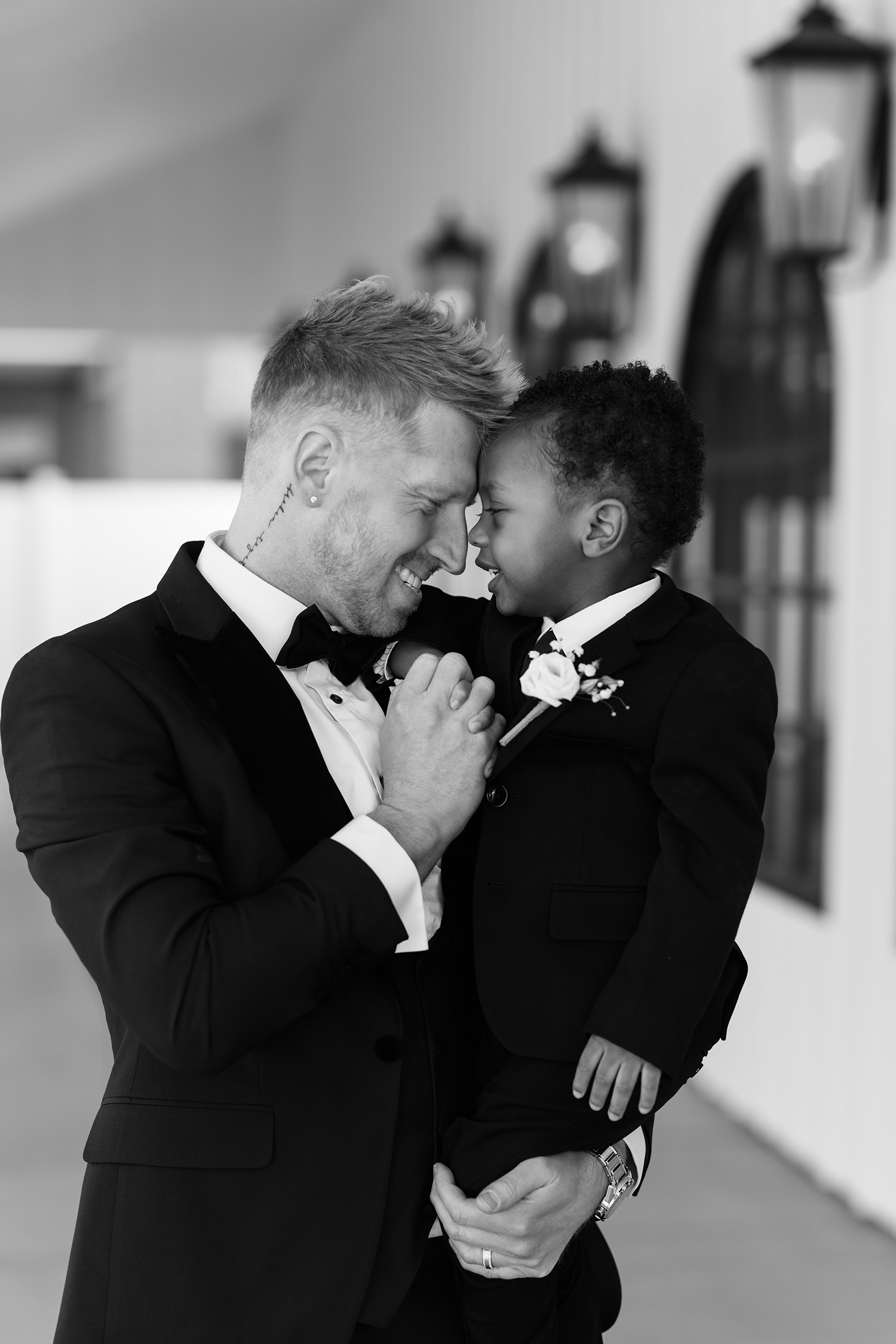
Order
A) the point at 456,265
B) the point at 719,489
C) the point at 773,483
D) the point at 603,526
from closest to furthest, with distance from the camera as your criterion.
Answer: the point at 603,526 < the point at 773,483 < the point at 719,489 < the point at 456,265

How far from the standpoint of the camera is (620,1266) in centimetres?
350

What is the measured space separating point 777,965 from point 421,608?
2745 mm

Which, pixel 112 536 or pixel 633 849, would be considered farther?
pixel 112 536

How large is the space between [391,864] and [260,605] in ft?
1.15

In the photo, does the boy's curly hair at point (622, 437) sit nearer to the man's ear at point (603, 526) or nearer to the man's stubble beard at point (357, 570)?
the man's ear at point (603, 526)

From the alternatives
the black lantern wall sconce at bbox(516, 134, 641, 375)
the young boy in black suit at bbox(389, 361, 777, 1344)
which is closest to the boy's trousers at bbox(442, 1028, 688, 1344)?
the young boy in black suit at bbox(389, 361, 777, 1344)

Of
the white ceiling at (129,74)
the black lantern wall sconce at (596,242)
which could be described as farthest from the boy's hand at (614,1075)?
the white ceiling at (129,74)

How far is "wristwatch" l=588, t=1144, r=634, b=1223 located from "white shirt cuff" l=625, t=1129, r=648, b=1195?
A: 0.04 ft

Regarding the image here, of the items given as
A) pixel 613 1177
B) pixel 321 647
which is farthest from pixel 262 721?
pixel 613 1177

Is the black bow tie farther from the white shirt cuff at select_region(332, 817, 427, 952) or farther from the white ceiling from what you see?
the white ceiling

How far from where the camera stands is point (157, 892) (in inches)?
48.8

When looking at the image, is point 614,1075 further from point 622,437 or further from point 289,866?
point 622,437

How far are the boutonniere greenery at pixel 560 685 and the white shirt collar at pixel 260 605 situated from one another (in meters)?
0.24

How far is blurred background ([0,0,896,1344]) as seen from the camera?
3480 millimetres
